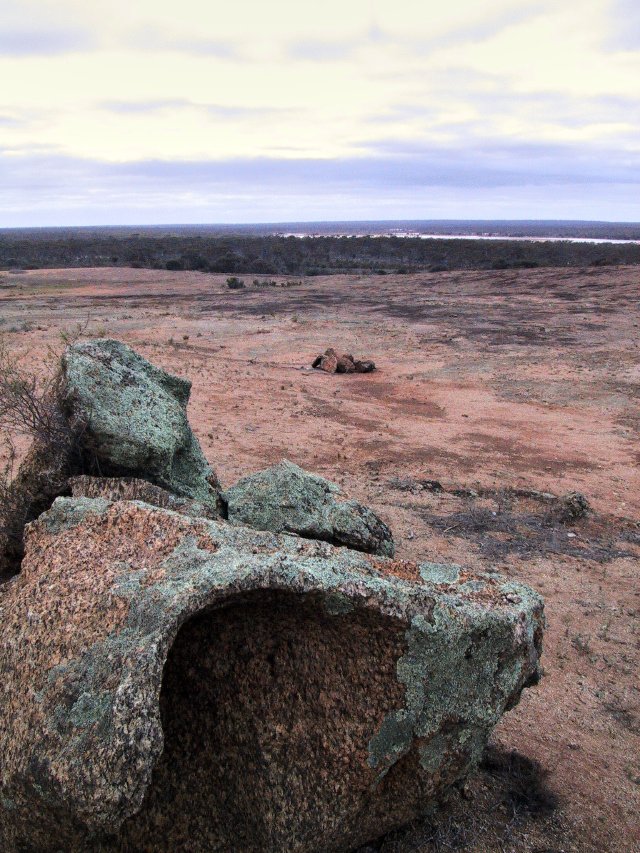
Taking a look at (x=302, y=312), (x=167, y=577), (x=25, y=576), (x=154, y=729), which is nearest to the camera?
(x=154, y=729)

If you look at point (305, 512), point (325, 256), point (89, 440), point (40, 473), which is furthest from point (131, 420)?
point (325, 256)

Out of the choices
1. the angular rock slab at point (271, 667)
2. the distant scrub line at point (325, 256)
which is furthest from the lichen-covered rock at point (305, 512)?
the distant scrub line at point (325, 256)

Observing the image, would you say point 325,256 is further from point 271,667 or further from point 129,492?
point 271,667

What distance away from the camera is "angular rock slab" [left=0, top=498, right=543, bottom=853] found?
3.11 meters

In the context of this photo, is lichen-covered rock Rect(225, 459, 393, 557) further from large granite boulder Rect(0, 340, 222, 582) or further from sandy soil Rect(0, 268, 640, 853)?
sandy soil Rect(0, 268, 640, 853)

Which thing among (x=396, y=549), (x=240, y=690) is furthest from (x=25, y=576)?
(x=396, y=549)

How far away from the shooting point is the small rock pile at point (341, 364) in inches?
772

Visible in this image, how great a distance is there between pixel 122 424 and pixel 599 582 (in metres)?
5.35

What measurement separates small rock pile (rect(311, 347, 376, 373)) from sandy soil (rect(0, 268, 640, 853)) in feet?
1.49

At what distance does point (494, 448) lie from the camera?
12508 millimetres

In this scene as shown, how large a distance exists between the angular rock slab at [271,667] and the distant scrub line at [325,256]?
54.4m

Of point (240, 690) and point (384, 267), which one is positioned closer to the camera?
point (240, 690)

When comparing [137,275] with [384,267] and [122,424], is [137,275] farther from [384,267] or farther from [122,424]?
[122,424]

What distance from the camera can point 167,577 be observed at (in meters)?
3.24
